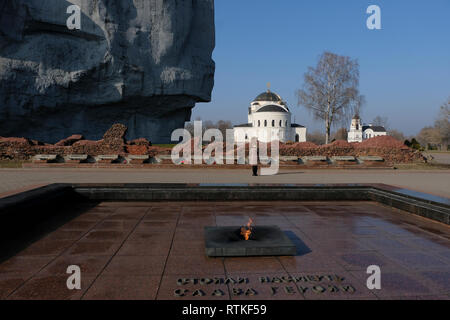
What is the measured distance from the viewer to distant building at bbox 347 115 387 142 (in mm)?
72125

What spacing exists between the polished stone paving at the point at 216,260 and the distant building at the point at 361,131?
69.9m

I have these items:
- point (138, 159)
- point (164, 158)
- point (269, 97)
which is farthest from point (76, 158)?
point (269, 97)

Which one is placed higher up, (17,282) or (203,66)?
(203,66)

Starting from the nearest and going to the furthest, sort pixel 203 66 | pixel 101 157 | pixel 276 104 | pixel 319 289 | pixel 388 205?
pixel 319 289 < pixel 388 205 < pixel 101 157 < pixel 203 66 < pixel 276 104

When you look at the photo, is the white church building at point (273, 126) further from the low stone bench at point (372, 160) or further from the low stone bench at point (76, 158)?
the low stone bench at point (76, 158)

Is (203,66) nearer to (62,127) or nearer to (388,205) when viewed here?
(62,127)

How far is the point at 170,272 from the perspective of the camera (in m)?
3.07

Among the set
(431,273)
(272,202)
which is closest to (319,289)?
(431,273)

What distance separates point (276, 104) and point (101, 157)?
58975mm

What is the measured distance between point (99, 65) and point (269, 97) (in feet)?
154

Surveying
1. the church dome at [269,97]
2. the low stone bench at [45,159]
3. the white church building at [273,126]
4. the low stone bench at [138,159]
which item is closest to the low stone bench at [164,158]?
the low stone bench at [138,159]

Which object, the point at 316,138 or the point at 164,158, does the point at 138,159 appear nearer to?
the point at 164,158

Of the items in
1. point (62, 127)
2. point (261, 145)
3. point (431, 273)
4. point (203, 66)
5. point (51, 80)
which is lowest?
point (431, 273)

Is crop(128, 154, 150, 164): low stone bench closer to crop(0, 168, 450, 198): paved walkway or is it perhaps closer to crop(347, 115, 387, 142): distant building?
Result: crop(0, 168, 450, 198): paved walkway
